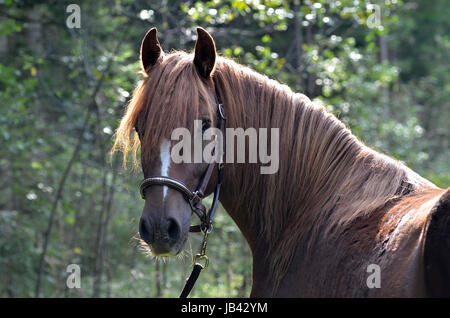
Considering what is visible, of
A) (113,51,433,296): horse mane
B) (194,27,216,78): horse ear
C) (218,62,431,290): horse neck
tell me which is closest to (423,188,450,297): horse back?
(113,51,433,296): horse mane

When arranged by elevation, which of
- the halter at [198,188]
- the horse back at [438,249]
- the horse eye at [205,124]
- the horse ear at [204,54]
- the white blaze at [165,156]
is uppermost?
the horse ear at [204,54]

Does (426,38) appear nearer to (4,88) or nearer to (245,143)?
(4,88)

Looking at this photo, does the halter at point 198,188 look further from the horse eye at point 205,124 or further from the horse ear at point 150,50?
the horse ear at point 150,50

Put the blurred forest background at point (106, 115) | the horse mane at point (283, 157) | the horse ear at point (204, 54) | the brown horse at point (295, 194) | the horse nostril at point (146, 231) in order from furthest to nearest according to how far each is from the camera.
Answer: the blurred forest background at point (106, 115) < the horse ear at point (204, 54) < the horse mane at point (283, 157) < the horse nostril at point (146, 231) < the brown horse at point (295, 194)

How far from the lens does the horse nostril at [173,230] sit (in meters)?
2.37

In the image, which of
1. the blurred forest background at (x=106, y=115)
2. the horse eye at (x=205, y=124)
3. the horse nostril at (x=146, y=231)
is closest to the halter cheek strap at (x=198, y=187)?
the horse eye at (x=205, y=124)

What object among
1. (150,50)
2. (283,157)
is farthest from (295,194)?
(150,50)

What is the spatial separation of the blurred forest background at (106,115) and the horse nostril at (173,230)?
11.2 feet

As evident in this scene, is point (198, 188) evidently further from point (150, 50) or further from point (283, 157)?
point (150, 50)

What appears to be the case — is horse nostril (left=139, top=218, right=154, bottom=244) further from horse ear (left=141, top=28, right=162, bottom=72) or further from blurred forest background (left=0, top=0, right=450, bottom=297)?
blurred forest background (left=0, top=0, right=450, bottom=297)

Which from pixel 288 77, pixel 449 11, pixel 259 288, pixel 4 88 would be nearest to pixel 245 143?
pixel 259 288

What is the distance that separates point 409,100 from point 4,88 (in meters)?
12.8

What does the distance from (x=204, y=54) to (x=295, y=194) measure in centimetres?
95

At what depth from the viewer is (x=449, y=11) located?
805 inches
